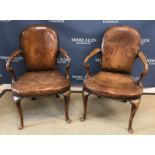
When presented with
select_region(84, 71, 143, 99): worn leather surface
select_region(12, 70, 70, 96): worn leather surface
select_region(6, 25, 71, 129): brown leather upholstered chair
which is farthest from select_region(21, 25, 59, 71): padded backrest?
select_region(84, 71, 143, 99): worn leather surface

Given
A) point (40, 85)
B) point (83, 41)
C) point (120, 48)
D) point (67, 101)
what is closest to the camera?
point (40, 85)

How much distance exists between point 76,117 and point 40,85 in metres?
0.60

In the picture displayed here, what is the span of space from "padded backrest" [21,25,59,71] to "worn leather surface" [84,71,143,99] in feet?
1.77

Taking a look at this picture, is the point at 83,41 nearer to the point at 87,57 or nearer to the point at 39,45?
the point at 87,57

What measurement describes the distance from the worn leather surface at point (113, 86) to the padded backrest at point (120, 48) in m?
0.14

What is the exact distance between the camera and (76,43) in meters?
2.65

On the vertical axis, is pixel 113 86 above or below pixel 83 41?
below

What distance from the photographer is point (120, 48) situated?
2.40 m

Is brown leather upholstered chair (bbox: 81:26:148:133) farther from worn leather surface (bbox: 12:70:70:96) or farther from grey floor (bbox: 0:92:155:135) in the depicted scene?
worn leather surface (bbox: 12:70:70:96)

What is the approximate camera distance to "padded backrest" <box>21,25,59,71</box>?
7.81 feet

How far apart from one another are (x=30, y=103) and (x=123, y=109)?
44.9 inches

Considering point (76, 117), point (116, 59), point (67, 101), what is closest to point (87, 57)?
point (116, 59)

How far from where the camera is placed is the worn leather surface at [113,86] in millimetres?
2025
